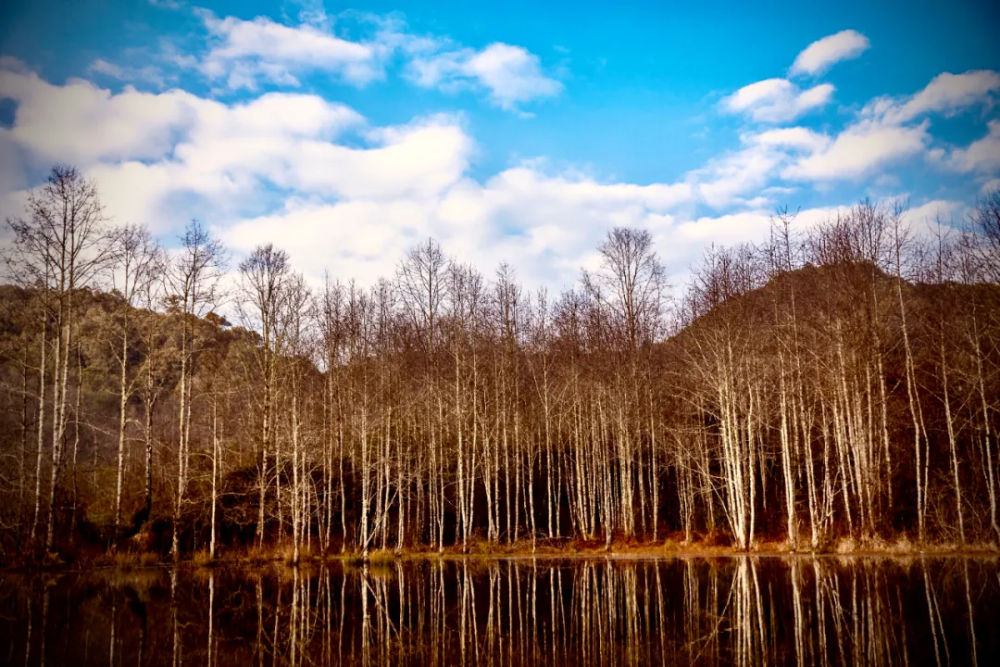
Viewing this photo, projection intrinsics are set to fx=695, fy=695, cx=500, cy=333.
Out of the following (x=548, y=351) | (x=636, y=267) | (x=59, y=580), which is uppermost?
(x=636, y=267)

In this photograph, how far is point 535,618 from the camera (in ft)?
43.8

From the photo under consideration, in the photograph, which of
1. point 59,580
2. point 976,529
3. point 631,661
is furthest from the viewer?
point 976,529

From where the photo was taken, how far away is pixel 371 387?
3228 centimetres

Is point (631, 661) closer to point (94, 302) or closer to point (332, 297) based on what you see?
point (332, 297)

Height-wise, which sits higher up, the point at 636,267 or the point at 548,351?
the point at 636,267

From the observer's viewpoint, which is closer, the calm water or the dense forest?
the calm water

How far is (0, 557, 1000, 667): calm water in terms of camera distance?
984 cm

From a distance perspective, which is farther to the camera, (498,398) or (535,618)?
(498,398)

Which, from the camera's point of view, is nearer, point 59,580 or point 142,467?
point 59,580

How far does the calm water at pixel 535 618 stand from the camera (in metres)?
9.84

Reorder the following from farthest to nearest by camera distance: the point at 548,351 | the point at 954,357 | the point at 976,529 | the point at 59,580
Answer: the point at 548,351
the point at 954,357
the point at 976,529
the point at 59,580

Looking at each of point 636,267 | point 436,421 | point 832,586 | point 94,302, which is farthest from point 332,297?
point 832,586

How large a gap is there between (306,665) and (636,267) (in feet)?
87.2

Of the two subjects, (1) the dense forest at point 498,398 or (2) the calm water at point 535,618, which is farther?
(1) the dense forest at point 498,398
